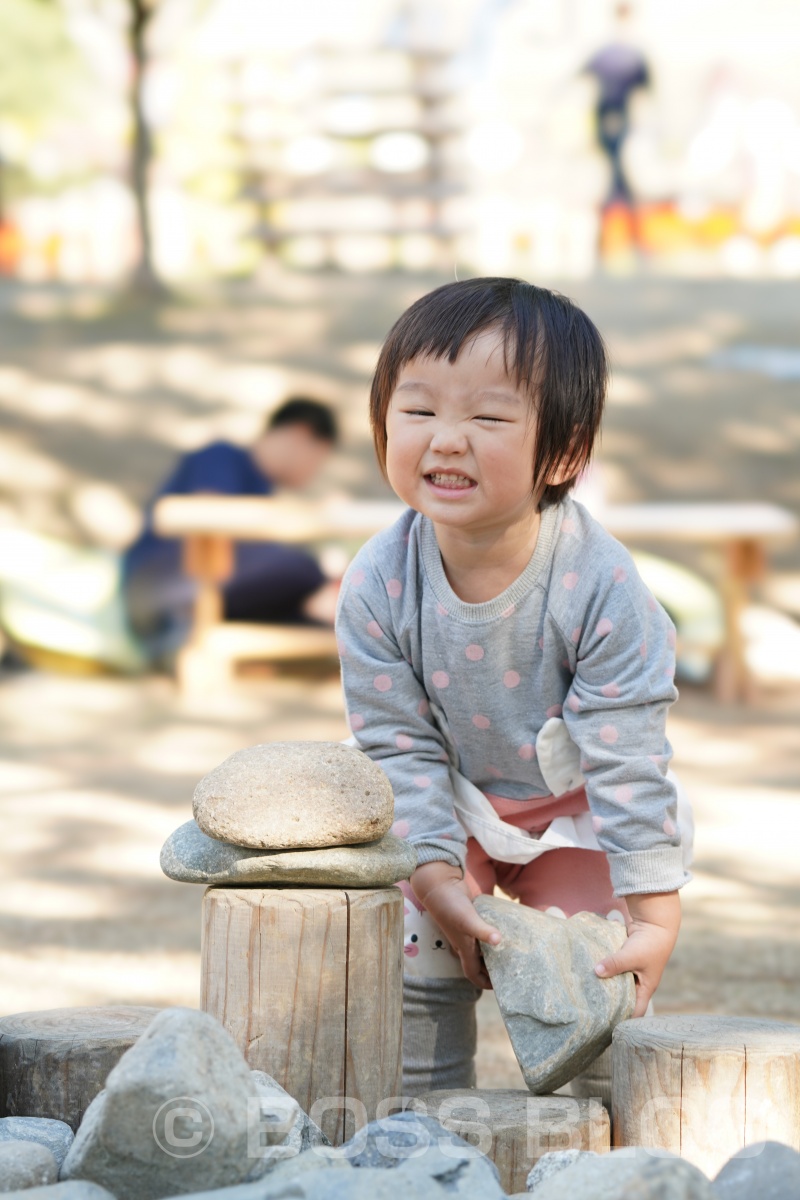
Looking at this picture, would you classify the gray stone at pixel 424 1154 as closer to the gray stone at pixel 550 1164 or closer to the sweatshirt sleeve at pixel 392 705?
the gray stone at pixel 550 1164

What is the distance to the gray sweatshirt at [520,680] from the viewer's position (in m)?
2.06

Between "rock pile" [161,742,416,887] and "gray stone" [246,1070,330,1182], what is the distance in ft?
0.86

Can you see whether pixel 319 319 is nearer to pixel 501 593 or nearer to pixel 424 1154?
pixel 501 593

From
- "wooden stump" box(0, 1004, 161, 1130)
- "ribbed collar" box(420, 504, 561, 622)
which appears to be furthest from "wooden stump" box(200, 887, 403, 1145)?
"ribbed collar" box(420, 504, 561, 622)

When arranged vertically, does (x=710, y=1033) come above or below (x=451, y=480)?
below

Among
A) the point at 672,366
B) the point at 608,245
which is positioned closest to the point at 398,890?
the point at 672,366

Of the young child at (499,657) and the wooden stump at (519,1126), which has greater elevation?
the young child at (499,657)

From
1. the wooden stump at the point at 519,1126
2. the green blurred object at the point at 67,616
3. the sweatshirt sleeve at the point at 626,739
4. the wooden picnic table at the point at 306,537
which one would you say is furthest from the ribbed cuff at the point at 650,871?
the green blurred object at the point at 67,616

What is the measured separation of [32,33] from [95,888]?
25.5 m

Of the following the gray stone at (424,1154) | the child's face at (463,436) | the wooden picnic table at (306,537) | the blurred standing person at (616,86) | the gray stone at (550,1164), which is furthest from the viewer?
the blurred standing person at (616,86)

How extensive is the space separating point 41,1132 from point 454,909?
0.63 metres

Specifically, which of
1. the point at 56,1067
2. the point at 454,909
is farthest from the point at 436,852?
the point at 56,1067

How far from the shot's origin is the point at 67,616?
6918mm

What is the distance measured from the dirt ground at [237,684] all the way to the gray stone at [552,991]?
59 cm
